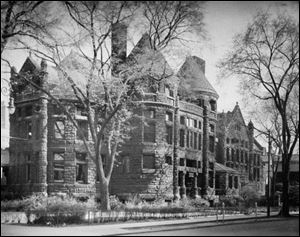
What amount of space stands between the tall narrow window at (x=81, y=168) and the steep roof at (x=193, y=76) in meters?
11.0

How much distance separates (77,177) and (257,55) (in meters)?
18.1

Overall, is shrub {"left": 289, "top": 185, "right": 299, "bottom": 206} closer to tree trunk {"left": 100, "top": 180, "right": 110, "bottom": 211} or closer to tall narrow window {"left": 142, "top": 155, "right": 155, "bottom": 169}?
tall narrow window {"left": 142, "top": 155, "right": 155, "bottom": 169}

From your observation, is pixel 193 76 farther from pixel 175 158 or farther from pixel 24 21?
pixel 24 21

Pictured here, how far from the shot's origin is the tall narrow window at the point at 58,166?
39.8 meters

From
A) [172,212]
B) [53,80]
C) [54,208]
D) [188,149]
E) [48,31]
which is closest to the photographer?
[54,208]

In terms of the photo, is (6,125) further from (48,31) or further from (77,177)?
(48,31)

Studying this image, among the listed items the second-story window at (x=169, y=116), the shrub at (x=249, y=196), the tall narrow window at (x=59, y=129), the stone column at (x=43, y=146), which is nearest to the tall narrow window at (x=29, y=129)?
the stone column at (x=43, y=146)

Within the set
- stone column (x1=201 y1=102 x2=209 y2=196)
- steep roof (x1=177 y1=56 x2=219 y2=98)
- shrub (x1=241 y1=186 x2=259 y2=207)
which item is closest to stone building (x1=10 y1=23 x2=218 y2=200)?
steep roof (x1=177 y1=56 x2=219 y2=98)

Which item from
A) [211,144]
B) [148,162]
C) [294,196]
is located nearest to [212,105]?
[211,144]

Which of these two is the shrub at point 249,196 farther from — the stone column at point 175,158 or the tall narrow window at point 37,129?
the tall narrow window at point 37,129

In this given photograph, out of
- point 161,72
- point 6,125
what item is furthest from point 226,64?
point 6,125

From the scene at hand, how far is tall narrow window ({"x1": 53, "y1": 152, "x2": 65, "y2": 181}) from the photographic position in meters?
39.8

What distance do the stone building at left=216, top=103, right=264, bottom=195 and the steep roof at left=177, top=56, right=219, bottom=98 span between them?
3439 millimetres

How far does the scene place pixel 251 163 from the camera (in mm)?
49062
